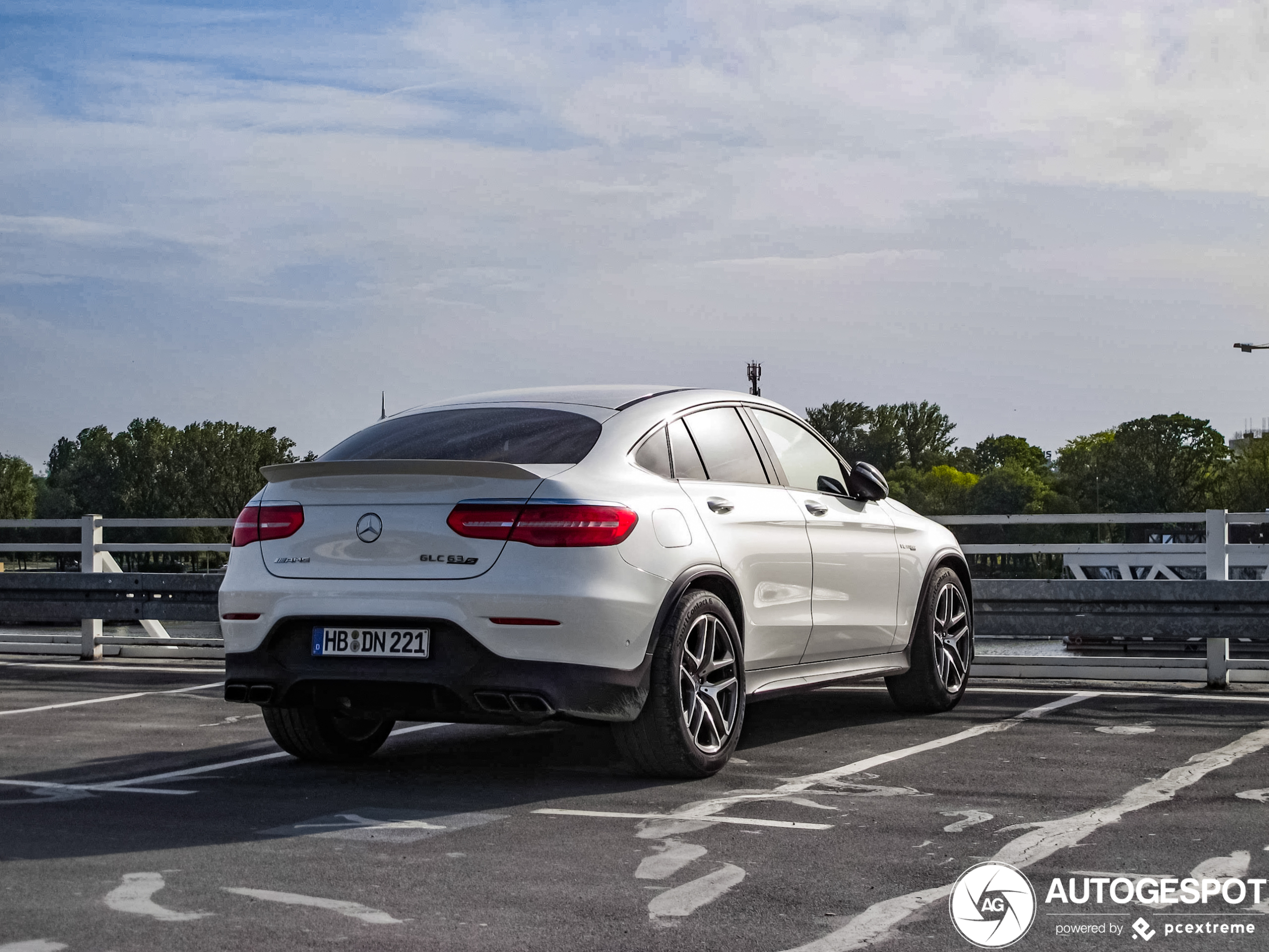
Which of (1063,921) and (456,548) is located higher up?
(456,548)

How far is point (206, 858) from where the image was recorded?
15.4 ft

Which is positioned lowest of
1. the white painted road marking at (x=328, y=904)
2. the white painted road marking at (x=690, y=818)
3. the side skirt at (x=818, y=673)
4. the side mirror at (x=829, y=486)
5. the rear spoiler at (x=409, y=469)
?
the white painted road marking at (x=690, y=818)

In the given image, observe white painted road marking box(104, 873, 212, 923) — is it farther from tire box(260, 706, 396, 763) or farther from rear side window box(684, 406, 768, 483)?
rear side window box(684, 406, 768, 483)

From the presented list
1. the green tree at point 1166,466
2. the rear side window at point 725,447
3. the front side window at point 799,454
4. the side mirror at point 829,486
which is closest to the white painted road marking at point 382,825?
the rear side window at point 725,447

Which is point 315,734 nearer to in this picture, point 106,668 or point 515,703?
point 515,703

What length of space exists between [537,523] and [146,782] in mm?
2014

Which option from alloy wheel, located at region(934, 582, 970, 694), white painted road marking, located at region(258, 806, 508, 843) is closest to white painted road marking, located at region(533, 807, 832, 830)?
white painted road marking, located at region(258, 806, 508, 843)

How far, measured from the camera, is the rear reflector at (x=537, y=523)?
18.9 ft

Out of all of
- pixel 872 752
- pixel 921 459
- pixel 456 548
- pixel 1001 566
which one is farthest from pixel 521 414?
pixel 921 459

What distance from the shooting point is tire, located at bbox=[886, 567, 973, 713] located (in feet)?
27.4

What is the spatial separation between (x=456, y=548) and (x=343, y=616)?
0.53 metres

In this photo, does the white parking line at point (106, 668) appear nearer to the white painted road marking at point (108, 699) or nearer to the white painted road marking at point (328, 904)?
the white painted road marking at point (108, 699)

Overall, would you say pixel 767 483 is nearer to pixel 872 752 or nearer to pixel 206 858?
pixel 872 752

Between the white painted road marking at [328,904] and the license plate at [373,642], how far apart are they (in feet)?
5.35
